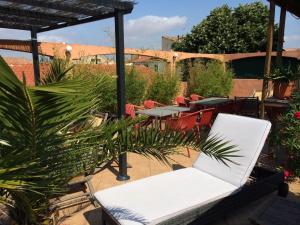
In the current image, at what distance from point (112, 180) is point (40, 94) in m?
3.25

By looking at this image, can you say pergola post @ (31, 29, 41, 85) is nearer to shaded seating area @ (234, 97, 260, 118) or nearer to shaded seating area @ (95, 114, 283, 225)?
shaded seating area @ (95, 114, 283, 225)

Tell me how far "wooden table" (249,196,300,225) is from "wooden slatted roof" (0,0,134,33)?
261 centimetres

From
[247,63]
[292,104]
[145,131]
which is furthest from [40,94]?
[247,63]

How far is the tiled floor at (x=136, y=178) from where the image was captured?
332 cm

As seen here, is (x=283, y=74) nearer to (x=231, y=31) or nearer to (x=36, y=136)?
(x=36, y=136)

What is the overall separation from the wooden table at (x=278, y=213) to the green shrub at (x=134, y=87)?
6.39 meters

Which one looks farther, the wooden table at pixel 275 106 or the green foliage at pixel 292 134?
the wooden table at pixel 275 106

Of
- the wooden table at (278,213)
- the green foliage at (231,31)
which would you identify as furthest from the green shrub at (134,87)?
the green foliage at (231,31)

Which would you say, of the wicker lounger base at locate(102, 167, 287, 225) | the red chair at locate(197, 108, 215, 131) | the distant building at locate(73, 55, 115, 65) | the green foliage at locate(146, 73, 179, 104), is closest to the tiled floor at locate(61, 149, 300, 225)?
the wicker lounger base at locate(102, 167, 287, 225)

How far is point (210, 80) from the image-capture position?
454 inches

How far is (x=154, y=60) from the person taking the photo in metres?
15.5

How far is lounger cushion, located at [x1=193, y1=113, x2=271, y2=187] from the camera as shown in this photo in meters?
3.33

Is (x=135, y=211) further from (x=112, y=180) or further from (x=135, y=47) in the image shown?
(x=135, y=47)

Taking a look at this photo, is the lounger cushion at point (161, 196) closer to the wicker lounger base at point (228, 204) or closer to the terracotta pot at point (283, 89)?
the wicker lounger base at point (228, 204)
